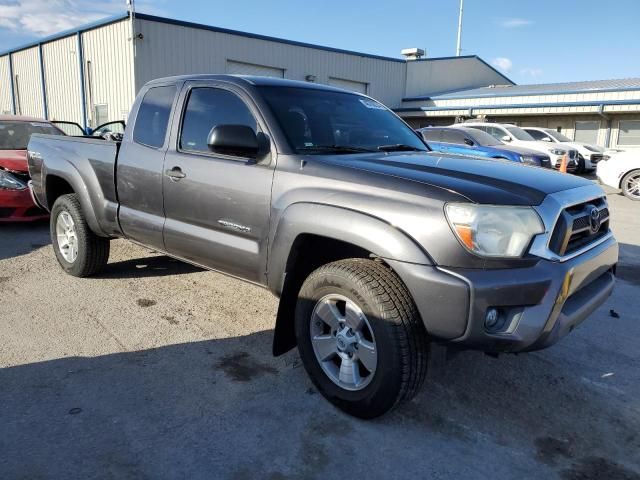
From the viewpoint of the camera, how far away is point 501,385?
3.42m

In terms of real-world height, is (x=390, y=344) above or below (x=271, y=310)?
above

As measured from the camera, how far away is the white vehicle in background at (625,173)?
12.4m

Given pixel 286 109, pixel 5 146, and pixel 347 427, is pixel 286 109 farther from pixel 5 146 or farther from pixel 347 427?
pixel 5 146

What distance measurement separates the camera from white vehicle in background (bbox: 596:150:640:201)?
1236 cm

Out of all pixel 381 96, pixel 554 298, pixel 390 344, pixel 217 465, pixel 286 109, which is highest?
pixel 381 96

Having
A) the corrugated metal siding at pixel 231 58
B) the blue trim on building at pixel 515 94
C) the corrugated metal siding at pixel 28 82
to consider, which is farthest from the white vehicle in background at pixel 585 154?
the corrugated metal siding at pixel 28 82

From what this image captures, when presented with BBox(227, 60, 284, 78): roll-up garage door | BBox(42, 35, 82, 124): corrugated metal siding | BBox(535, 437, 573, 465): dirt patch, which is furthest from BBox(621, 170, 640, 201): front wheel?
BBox(42, 35, 82, 124): corrugated metal siding

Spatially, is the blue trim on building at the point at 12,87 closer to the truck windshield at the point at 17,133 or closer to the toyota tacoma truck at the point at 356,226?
the truck windshield at the point at 17,133

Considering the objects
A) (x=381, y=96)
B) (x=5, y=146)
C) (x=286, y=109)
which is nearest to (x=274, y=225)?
(x=286, y=109)

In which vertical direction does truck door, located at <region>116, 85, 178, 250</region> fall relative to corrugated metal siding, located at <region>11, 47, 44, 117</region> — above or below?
below

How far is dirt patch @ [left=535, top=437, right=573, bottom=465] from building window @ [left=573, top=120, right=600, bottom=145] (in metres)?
24.3

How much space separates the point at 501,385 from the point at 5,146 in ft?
27.0

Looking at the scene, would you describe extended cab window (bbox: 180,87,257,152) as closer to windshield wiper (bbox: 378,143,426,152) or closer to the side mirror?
the side mirror

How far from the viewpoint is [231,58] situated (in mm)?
20922
